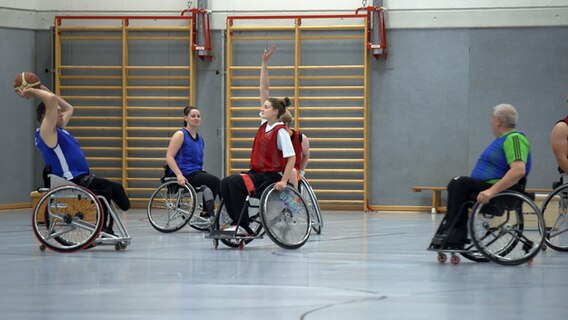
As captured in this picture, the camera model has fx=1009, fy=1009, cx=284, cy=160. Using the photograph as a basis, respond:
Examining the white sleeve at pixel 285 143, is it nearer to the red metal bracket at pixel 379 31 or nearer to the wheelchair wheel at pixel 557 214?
the wheelchair wheel at pixel 557 214

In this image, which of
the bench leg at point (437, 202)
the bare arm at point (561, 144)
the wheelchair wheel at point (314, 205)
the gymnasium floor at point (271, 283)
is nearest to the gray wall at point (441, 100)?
the bench leg at point (437, 202)

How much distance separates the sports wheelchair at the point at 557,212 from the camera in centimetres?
654

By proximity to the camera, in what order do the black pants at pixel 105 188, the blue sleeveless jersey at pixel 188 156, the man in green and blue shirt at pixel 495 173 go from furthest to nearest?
1. the blue sleeveless jersey at pixel 188 156
2. the black pants at pixel 105 188
3. the man in green and blue shirt at pixel 495 173

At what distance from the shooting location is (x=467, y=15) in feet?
38.6

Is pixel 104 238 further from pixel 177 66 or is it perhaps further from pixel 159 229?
pixel 177 66

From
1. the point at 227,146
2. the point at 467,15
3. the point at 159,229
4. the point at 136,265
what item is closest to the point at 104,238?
the point at 136,265

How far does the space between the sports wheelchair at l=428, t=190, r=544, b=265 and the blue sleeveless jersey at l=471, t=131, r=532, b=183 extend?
0.19m

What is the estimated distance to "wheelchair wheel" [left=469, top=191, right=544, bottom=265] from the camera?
5543 mm

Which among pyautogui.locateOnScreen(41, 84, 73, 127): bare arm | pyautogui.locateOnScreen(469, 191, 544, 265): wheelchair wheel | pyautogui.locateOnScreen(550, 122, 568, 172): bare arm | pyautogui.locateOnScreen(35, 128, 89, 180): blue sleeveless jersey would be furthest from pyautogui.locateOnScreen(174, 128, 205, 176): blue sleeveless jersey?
pyautogui.locateOnScreen(469, 191, 544, 265): wheelchair wheel

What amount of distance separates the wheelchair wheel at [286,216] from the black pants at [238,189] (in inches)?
6.8

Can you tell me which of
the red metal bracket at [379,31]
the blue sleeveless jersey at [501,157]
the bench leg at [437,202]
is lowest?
the bench leg at [437,202]

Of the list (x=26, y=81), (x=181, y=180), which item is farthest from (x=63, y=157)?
(x=181, y=180)

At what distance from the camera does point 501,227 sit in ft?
18.4

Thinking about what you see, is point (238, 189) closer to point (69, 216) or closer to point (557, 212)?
point (69, 216)
